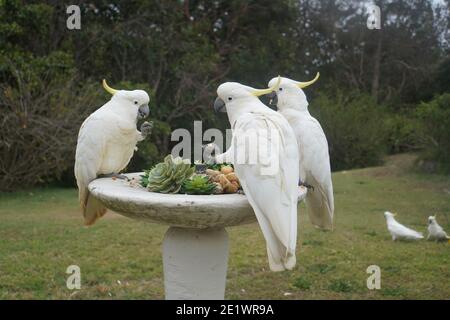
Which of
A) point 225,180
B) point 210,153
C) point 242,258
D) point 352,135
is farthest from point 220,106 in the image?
point 352,135

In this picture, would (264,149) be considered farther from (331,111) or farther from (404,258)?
(331,111)

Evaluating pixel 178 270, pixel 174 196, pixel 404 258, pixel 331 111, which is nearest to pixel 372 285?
pixel 404 258

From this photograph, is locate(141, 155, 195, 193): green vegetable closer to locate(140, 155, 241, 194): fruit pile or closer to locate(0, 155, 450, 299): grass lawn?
locate(140, 155, 241, 194): fruit pile

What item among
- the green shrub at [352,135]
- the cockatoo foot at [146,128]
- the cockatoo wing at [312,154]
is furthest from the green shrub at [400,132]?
the cockatoo foot at [146,128]

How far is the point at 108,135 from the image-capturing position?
272 cm

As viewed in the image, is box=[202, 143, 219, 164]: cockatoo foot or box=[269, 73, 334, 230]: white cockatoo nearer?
box=[202, 143, 219, 164]: cockatoo foot

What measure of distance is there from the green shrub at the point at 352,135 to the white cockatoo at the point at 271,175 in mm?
8615

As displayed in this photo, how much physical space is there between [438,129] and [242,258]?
5374 millimetres

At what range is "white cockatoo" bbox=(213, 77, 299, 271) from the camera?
6.85 ft

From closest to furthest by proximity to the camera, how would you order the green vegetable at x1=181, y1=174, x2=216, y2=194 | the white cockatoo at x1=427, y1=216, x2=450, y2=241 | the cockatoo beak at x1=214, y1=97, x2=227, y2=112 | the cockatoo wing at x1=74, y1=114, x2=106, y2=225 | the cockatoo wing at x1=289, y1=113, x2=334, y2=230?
the green vegetable at x1=181, y1=174, x2=216, y2=194
the cockatoo beak at x1=214, y1=97, x2=227, y2=112
the cockatoo wing at x1=74, y1=114, x2=106, y2=225
the cockatoo wing at x1=289, y1=113, x2=334, y2=230
the white cockatoo at x1=427, y1=216, x2=450, y2=241

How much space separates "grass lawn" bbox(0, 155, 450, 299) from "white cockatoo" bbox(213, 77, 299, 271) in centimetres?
155

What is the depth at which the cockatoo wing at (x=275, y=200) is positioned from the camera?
82.0 inches

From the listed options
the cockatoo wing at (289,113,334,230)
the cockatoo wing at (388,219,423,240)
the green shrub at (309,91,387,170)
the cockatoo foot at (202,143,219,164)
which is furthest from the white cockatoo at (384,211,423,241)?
the green shrub at (309,91,387,170)

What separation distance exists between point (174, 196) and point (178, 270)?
0.47 meters
